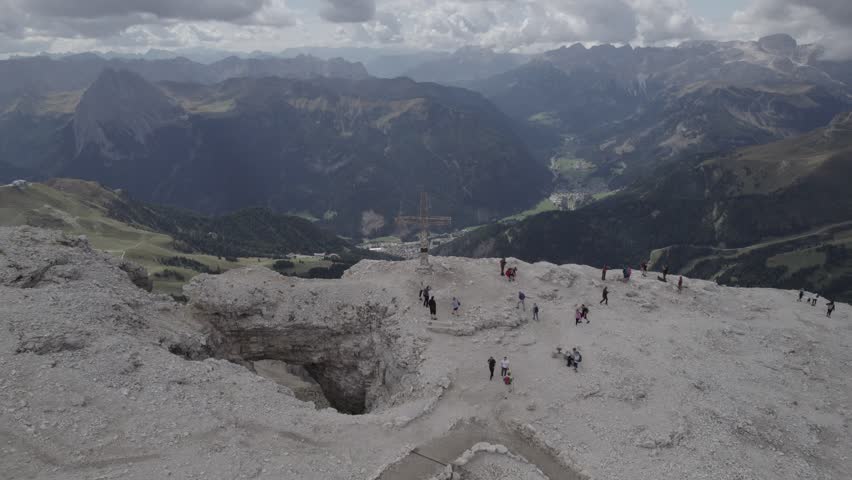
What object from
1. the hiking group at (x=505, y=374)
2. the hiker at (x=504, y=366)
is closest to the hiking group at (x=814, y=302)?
the hiking group at (x=505, y=374)

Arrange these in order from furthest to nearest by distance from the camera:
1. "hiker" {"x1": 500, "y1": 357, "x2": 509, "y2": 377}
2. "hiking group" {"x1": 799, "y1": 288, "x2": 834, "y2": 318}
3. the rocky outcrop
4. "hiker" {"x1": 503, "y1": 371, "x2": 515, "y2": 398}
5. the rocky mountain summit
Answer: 1. "hiking group" {"x1": 799, "y1": 288, "x2": 834, "y2": 318}
2. the rocky outcrop
3. "hiker" {"x1": 500, "y1": 357, "x2": 509, "y2": 377}
4. "hiker" {"x1": 503, "y1": 371, "x2": 515, "y2": 398}
5. the rocky mountain summit

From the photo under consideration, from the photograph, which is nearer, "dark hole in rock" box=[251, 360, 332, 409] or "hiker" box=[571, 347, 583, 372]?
"hiker" box=[571, 347, 583, 372]

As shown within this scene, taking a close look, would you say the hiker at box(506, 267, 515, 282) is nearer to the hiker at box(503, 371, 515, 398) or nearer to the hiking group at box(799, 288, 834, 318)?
the hiker at box(503, 371, 515, 398)

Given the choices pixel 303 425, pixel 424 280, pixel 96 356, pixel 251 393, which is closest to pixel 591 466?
pixel 303 425

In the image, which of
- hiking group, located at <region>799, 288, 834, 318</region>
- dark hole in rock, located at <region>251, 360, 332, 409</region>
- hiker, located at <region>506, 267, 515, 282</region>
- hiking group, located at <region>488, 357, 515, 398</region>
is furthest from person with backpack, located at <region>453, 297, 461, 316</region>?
hiking group, located at <region>799, 288, 834, 318</region>

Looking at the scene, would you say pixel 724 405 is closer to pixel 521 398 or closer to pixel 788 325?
pixel 521 398

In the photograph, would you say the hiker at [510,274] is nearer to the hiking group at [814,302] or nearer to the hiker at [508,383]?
the hiker at [508,383]
